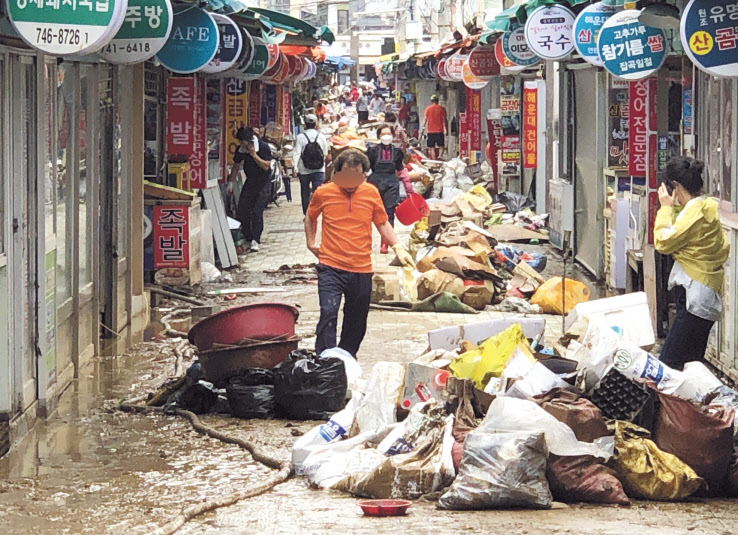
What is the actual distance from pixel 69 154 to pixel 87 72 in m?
0.97

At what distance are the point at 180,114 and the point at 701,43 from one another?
343 inches

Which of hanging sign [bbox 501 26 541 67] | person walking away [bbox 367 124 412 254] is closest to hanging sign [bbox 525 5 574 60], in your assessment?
hanging sign [bbox 501 26 541 67]

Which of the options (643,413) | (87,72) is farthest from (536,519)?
(87,72)

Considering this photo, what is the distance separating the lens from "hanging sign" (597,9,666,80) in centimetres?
1118

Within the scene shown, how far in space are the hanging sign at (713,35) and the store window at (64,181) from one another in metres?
4.76

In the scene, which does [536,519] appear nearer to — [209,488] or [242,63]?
[209,488]

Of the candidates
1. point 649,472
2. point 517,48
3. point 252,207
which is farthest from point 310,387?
point 252,207

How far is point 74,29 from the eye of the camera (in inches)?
289

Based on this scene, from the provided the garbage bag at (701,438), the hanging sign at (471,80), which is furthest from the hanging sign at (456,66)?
the garbage bag at (701,438)

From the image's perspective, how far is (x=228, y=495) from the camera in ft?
23.2

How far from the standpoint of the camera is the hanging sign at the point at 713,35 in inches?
326

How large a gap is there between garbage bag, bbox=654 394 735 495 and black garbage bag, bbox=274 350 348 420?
8.66ft

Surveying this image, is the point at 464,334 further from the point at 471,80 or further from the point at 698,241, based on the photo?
the point at 471,80

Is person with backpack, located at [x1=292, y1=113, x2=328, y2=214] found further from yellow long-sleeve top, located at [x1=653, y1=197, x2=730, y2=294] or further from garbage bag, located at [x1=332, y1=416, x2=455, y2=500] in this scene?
garbage bag, located at [x1=332, y1=416, x2=455, y2=500]
